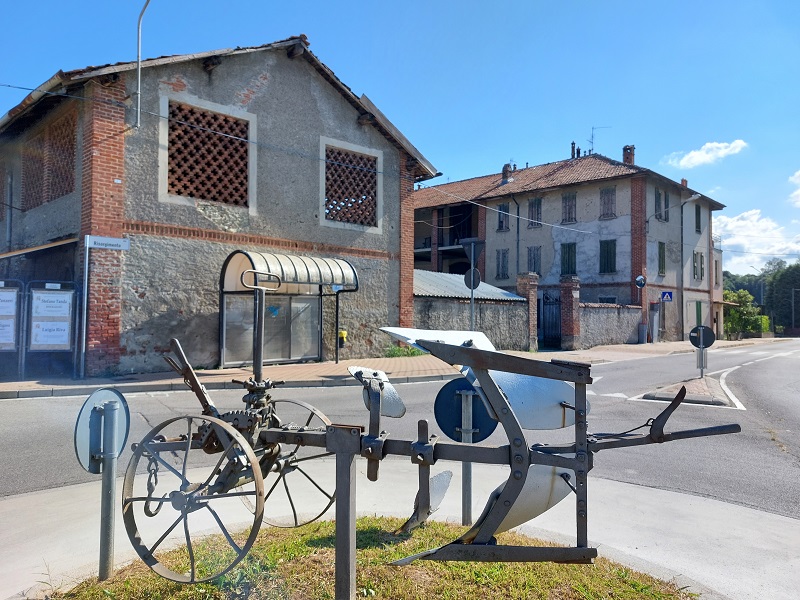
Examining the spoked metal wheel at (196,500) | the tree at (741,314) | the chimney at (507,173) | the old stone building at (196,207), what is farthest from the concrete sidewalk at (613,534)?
the tree at (741,314)

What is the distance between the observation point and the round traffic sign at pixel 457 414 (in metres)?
3.57

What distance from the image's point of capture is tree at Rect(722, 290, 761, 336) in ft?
149

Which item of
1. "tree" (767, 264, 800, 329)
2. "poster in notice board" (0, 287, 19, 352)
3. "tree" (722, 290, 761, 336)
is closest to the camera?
"poster in notice board" (0, 287, 19, 352)

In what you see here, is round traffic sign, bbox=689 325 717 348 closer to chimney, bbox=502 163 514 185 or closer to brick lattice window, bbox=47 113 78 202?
brick lattice window, bbox=47 113 78 202

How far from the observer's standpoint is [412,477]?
17.8 ft

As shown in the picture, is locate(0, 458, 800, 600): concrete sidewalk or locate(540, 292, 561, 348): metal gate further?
locate(540, 292, 561, 348): metal gate

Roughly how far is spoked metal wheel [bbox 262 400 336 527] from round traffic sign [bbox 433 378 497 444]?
731 millimetres

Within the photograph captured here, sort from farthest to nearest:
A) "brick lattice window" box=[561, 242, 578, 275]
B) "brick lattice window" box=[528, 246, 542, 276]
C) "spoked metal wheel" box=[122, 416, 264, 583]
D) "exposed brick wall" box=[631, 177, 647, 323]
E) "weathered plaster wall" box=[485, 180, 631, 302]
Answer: "brick lattice window" box=[528, 246, 542, 276], "brick lattice window" box=[561, 242, 578, 275], "weathered plaster wall" box=[485, 180, 631, 302], "exposed brick wall" box=[631, 177, 647, 323], "spoked metal wheel" box=[122, 416, 264, 583]

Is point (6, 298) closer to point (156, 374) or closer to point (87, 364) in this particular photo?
point (87, 364)

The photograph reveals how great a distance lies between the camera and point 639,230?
29047mm

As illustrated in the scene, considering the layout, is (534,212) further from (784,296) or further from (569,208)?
(784,296)

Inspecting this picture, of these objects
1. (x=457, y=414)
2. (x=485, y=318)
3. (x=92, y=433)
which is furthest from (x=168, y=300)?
(x=485, y=318)

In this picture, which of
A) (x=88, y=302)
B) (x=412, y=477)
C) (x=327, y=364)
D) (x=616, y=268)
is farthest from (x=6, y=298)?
(x=616, y=268)

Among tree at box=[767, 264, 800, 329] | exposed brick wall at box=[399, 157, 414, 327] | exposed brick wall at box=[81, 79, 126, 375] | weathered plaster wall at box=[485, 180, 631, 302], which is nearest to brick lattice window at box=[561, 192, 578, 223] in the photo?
weathered plaster wall at box=[485, 180, 631, 302]
